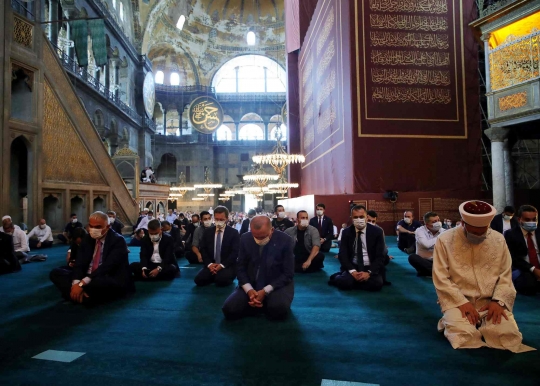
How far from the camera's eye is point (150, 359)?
2.01 metres

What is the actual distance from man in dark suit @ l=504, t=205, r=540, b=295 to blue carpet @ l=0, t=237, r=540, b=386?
0.71 ft

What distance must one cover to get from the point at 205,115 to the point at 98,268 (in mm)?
17902

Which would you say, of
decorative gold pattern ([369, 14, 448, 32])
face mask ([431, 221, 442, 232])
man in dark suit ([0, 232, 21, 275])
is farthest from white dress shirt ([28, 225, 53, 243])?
decorative gold pattern ([369, 14, 448, 32])

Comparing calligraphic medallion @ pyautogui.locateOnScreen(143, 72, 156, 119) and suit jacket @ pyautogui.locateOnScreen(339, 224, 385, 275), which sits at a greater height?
calligraphic medallion @ pyautogui.locateOnScreen(143, 72, 156, 119)

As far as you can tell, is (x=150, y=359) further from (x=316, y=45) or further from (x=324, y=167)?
(x=316, y=45)

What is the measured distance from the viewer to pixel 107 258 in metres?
3.12

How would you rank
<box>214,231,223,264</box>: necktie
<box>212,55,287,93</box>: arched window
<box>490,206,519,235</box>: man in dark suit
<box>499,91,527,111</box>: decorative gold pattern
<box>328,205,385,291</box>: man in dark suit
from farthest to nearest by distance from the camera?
<box>212,55,287,93</box>: arched window → <box>499,91,527,111</box>: decorative gold pattern → <box>490,206,519,235</box>: man in dark suit → <box>214,231,223,264</box>: necktie → <box>328,205,385,291</box>: man in dark suit

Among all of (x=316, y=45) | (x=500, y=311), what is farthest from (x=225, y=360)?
(x=316, y=45)

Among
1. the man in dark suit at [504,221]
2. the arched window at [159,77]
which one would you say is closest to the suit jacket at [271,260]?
the man in dark suit at [504,221]

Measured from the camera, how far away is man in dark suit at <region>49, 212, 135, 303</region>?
3045 mm

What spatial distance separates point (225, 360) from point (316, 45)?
11.8 metres

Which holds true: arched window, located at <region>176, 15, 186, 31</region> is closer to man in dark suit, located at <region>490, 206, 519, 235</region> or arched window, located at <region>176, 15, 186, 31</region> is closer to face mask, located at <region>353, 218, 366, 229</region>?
man in dark suit, located at <region>490, 206, 519, 235</region>

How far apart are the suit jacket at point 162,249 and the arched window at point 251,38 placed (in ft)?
75.9

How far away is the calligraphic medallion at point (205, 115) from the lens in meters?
20.2
